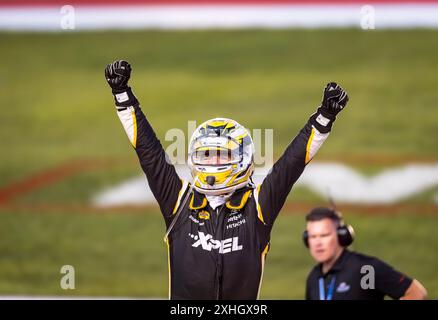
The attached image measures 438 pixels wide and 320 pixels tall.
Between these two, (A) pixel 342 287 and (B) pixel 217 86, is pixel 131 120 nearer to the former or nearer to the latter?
(A) pixel 342 287

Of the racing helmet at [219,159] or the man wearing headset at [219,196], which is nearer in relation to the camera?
the man wearing headset at [219,196]

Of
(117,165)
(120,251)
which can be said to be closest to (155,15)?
(117,165)

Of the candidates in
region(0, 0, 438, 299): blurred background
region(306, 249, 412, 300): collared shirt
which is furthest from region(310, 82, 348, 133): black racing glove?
region(0, 0, 438, 299): blurred background

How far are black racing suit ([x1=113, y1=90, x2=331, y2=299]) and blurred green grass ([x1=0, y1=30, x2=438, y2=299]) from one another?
529 centimetres

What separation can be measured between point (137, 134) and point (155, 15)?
13142 mm

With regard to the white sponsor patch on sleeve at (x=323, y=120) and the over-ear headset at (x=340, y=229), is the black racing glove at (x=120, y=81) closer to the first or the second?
Answer: the white sponsor patch on sleeve at (x=323, y=120)

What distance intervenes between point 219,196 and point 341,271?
2.42m

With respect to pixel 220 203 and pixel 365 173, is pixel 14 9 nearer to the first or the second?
pixel 365 173

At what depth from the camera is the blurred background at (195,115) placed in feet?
39.8

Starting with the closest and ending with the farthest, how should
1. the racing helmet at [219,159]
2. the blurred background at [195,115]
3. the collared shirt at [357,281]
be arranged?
the racing helmet at [219,159] < the collared shirt at [357,281] < the blurred background at [195,115]

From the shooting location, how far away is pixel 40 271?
1169 centimetres

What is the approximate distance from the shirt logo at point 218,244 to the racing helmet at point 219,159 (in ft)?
1.05

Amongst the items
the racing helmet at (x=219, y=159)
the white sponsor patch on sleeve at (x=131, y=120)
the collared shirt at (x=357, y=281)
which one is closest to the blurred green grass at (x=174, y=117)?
the collared shirt at (x=357, y=281)

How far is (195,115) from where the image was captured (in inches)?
609
